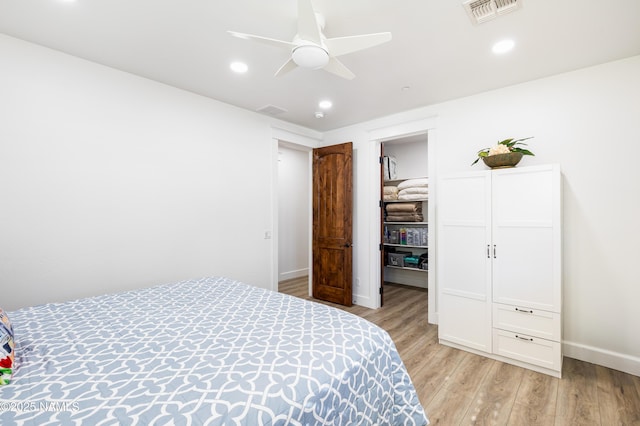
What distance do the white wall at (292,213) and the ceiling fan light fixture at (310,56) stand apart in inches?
148

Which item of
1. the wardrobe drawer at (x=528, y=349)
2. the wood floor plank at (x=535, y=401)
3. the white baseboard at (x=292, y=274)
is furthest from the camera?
the white baseboard at (x=292, y=274)

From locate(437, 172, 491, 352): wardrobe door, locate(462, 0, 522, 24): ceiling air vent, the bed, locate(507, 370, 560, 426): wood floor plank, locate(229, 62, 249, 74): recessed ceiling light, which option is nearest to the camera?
the bed

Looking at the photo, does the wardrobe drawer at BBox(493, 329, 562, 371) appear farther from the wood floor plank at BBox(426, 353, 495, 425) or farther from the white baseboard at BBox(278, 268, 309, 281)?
the white baseboard at BBox(278, 268, 309, 281)

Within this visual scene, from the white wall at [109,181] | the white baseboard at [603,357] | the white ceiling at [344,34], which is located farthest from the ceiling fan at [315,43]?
the white baseboard at [603,357]

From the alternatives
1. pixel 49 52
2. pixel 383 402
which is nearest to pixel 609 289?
pixel 383 402

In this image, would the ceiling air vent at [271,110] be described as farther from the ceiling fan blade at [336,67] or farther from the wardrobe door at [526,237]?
the wardrobe door at [526,237]

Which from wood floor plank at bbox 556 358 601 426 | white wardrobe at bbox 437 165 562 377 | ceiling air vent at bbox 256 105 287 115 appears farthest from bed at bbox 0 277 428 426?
ceiling air vent at bbox 256 105 287 115

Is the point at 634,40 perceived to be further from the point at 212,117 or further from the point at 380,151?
the point at 212,117

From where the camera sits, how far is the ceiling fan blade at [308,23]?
4.70 feet

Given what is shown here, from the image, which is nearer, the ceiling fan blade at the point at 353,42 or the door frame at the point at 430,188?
the ceiling fan blade at the point at 353,42

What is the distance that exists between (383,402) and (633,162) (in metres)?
2.85

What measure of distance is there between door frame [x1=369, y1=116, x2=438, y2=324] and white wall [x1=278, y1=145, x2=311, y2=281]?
196 cm

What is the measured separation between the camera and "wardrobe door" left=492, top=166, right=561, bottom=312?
7.75ft

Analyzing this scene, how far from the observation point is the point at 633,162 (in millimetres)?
2381
